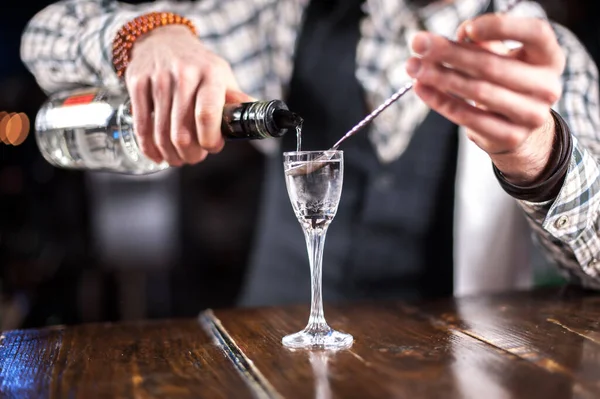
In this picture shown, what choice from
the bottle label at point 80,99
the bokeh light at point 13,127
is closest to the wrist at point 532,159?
the bottle label at point 80,99

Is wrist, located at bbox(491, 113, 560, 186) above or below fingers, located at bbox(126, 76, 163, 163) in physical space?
below

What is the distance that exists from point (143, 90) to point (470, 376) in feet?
2.31

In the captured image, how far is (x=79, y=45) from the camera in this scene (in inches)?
61.2

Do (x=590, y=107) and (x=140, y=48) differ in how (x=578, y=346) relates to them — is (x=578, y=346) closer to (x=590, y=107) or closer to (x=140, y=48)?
Result: (x=590, y=107)

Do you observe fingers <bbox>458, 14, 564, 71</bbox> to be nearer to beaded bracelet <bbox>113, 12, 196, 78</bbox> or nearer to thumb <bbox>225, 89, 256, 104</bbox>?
thumb <bbox>225, 89, 256, 104</bbox>

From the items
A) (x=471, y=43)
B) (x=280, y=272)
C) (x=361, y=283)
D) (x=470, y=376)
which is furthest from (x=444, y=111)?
(x=280, y=272)

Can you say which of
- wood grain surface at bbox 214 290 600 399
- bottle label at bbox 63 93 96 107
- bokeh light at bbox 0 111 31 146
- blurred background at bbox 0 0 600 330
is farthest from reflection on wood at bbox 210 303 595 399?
bokeh light at bbox 0 111 31 146

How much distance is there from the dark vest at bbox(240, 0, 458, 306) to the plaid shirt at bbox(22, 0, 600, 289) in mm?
47

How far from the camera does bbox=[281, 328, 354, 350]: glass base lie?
999 millimetres

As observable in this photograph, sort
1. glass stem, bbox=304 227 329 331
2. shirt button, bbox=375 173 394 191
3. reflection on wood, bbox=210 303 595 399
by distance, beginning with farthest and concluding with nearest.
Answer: shirt button, bbox=375 173 394 191
glass stem, bbox=304 227 329 331
reflection on wood, bbox=210 303 595 399

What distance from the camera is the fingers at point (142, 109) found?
45.8 inches

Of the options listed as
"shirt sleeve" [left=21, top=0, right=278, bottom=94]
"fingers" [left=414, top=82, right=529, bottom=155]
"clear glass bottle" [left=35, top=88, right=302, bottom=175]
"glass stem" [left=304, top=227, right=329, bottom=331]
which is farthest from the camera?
"shirt sleeve" [left=21, top=0, right=278, bottom=94]

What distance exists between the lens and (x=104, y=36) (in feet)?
4.85

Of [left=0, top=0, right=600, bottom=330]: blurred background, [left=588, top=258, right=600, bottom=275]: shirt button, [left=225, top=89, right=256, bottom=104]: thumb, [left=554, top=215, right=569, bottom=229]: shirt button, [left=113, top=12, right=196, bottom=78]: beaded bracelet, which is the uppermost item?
[left=113, top=12, right=196, bottom=78]: beaded bracelet
